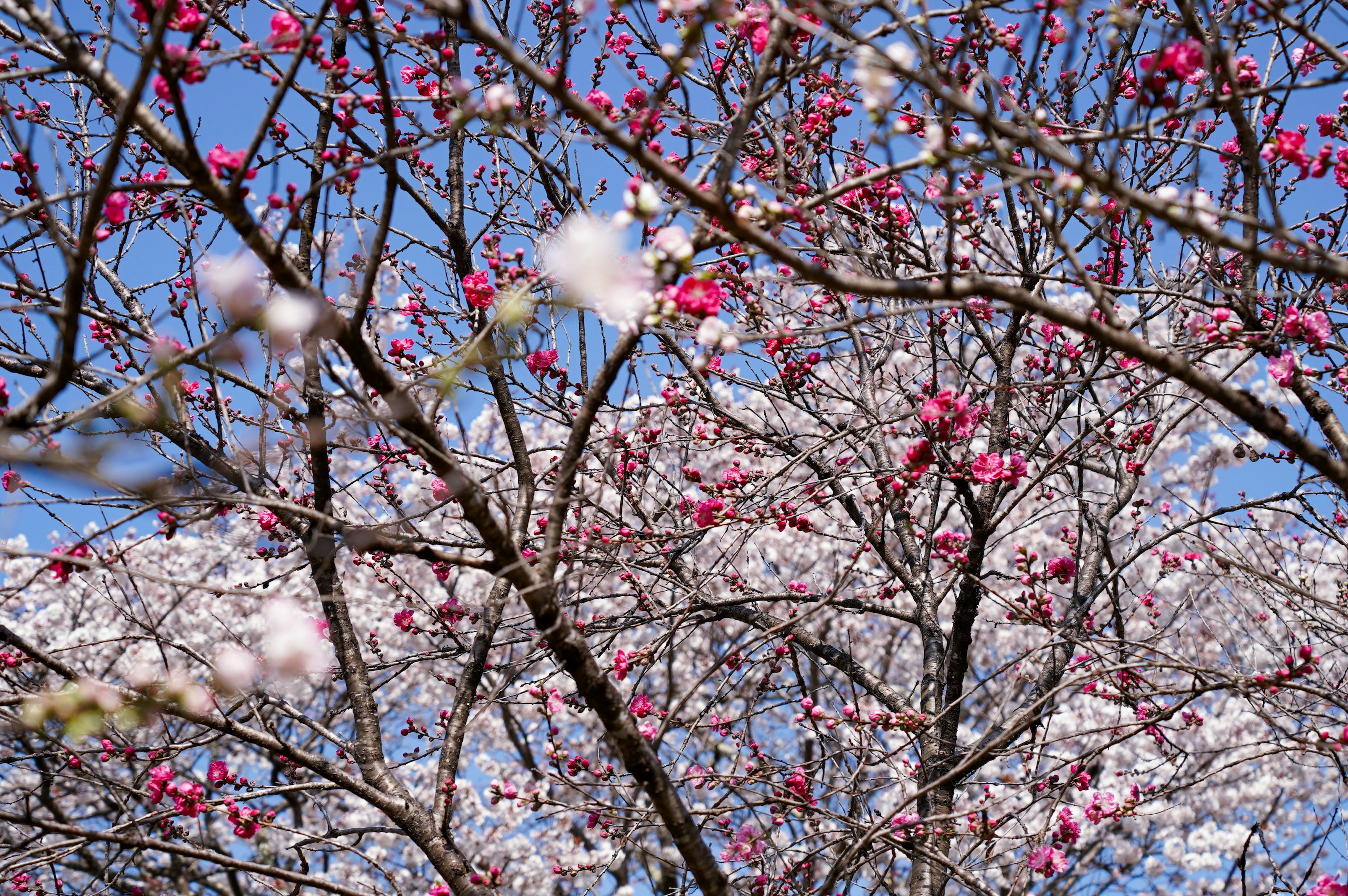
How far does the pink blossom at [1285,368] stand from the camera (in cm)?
280

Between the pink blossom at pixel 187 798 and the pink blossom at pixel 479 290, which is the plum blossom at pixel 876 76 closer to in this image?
the pink blossom at pixel 479 290

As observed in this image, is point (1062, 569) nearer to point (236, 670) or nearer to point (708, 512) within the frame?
point (708, 512)

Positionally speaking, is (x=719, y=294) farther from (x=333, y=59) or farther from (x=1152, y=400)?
(x=1152, y=400)

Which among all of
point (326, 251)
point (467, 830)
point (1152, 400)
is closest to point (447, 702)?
point (467, 830)

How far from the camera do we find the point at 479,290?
378 cm

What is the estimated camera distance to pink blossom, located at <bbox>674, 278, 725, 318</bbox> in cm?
205

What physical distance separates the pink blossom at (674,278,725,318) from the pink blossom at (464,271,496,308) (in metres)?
1.77

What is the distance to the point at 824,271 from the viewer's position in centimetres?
181

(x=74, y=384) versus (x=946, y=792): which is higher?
(x=74, y=384)

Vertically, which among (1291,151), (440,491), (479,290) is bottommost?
(1291,151)

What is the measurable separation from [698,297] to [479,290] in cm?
195

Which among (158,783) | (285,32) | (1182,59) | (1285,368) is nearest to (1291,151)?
(1182,59)

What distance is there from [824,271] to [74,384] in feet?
11.1

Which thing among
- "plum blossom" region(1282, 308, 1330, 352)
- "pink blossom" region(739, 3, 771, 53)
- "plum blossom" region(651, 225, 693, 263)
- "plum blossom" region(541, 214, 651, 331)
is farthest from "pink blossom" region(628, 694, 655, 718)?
"plum blossom" region(1282, 308, 1330, 352)
